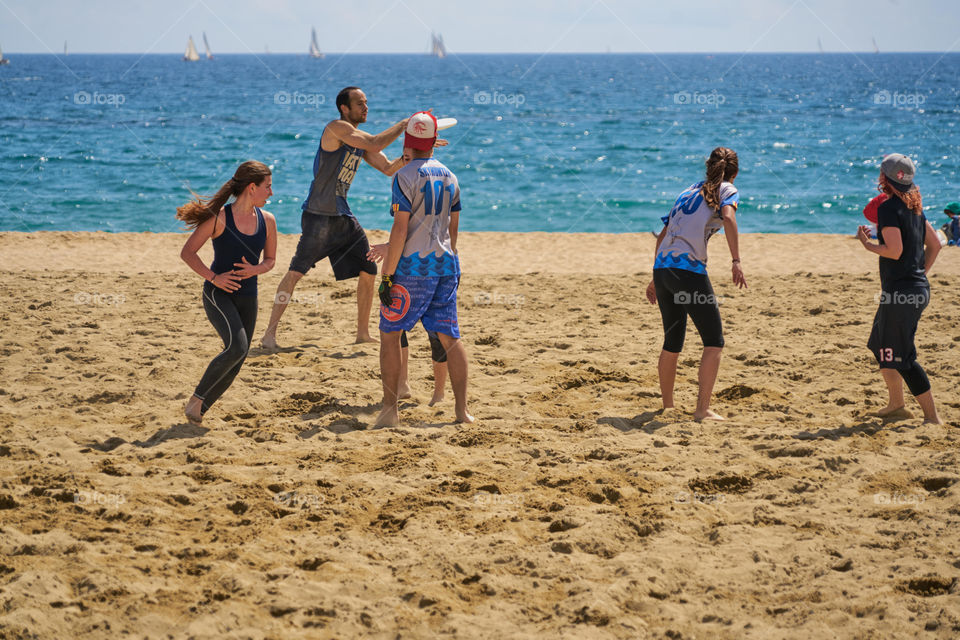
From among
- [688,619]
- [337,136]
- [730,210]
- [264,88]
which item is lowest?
[688,619]

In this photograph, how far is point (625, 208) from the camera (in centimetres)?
1841

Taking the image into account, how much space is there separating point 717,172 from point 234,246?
2.98 meters

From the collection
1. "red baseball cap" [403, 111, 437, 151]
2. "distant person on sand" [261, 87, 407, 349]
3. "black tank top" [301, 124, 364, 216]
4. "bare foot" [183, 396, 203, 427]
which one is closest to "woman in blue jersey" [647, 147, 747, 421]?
"red baseball cap" [403, 111, 437, 151]

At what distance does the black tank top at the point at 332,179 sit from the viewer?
21.6ft

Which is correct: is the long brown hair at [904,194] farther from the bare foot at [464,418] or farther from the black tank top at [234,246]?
the black tank top at [234,246]

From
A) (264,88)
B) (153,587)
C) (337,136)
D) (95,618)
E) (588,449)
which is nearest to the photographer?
(95,618)

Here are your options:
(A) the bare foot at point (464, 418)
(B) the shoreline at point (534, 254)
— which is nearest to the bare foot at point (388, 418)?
(A) the bare foot at point (464, 418)

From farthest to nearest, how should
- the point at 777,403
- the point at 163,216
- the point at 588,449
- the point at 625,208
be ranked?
the point at 625,208
the point at 163,216
the point at 777,403
the point at 588,449

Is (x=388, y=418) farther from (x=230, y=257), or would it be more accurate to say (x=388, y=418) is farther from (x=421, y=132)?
(x=421, y=132)

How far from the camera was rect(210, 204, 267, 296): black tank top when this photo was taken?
5.07m

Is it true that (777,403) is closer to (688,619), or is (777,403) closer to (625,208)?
(688,619)

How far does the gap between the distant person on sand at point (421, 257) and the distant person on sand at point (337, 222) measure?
135 cm

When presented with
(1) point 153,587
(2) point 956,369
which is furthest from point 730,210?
(1) point 153,587

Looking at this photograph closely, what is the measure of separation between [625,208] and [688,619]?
15728 millimetres
